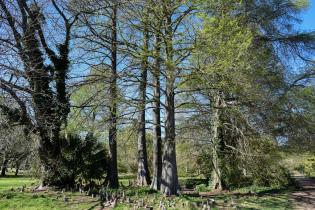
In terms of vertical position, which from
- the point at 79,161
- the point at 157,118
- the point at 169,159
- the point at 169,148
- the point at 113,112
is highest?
the point at 157,118

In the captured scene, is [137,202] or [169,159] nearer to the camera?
[137,202]

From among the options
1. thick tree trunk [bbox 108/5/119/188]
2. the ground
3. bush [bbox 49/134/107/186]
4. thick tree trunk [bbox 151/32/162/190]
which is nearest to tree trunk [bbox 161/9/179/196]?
thick tree trunk [bbox 151/32/162/190]

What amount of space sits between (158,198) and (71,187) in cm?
387

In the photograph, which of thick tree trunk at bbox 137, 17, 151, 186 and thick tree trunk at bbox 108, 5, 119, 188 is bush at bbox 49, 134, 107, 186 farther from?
thick tree trunk at bbox 137, 17, 151, 186

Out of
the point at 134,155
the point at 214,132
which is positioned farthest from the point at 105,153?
the point at 134,155

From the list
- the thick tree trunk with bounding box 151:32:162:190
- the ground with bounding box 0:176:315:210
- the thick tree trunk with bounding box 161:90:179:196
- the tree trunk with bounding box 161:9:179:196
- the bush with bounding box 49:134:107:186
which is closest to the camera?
the ground with bounding box 0:176:315:210

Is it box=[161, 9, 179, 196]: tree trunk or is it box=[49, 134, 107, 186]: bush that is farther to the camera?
box=[49, 134, 107, 186]: bush

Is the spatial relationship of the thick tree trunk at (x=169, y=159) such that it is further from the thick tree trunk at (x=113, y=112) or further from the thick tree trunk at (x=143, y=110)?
the thick tree trunk at (x=113, y=112)

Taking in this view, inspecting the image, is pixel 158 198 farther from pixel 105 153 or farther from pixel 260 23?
pixel 260 23

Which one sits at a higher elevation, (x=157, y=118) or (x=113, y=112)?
(x=157, y=118)

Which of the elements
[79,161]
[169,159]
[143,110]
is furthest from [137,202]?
[79,161]

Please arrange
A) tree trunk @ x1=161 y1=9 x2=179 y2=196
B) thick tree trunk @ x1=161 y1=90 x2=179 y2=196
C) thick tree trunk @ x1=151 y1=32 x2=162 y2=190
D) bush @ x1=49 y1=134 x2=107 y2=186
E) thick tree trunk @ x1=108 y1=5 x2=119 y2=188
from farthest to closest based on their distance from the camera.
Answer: bush @ x1=49 y1=134 x2=107 y2=186 → thick tree trunk @ x1=108 y1=5 x2=119 y2=188 → thick tree trunk @ x1=161 y1=90 x2=179 y2=196 → tree trunk @ x1=161 y1=9 x2=179 y2=196 → thick tree trunk @ x1=151 y1=32 x2=162 y2=190

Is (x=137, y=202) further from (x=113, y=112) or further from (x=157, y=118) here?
(x=157, y=118)

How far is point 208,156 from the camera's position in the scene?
16.7 meters
